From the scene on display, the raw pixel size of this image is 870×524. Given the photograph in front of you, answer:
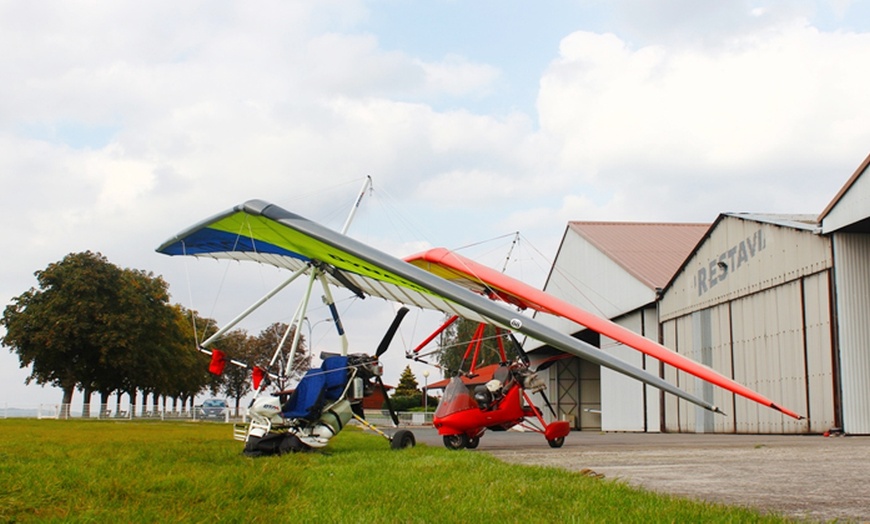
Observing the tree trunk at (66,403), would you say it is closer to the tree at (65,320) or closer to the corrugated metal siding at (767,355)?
the tree at (65,320)

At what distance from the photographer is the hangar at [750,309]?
54.5ft

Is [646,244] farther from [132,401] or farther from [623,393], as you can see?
[132,401]

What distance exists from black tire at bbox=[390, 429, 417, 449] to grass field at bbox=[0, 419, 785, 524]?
362cm

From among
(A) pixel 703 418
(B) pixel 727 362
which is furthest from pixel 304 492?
(A) pixel 703 418

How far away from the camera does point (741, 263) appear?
21391 mm

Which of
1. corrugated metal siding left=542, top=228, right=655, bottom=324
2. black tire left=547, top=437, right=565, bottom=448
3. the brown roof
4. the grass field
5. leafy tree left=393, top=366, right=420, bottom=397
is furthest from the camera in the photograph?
leafy tree left=393, top=366, right=420, bottom=397

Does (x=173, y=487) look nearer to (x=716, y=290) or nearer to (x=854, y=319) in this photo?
(x=854, y=319)

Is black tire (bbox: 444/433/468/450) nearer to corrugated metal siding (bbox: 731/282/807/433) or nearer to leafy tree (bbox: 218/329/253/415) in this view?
corrugated metal siding (bbox: 731/282/807/433)

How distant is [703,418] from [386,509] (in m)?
21.8

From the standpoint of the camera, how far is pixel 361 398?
10.8 metres

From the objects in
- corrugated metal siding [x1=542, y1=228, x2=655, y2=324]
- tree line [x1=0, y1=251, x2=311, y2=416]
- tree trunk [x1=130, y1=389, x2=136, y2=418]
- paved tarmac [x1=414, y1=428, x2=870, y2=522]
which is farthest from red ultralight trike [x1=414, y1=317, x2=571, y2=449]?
tree trunk [x1=130, y1=389, x2=136, y2=418]

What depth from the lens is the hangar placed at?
16625mm

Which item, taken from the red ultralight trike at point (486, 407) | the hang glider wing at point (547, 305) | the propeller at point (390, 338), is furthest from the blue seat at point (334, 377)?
the hang glider wing at point (547, 305)

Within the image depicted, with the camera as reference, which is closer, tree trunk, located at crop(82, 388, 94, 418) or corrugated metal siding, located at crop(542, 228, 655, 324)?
corrugated metal siding, located at crop(542, 228, 655, 324)
